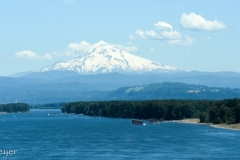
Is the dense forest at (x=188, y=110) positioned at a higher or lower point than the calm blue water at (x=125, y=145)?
higher

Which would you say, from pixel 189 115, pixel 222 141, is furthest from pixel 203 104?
pixel 222 141

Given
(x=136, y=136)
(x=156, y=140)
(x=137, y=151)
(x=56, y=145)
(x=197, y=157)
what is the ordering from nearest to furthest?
(x=197, y=157) → (x=137, y=151) → (x=56, y=145) → (x=156, y=140) → (x=136, y=136)

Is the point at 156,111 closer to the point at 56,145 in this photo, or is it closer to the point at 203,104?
the point at 203,104

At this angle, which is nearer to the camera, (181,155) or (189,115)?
(181,155)

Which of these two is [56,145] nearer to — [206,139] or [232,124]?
[206,139]

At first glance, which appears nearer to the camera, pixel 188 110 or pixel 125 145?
pixel 125 145

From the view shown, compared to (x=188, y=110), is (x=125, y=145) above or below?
below

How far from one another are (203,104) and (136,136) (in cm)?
6965

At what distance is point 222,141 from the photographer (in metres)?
103

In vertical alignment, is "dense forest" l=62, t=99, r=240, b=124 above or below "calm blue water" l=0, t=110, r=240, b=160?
above

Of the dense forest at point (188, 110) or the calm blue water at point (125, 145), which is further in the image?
the dense forest at point (188, 110)

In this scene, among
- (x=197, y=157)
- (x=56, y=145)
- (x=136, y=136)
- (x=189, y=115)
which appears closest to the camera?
(x=197, y=157)

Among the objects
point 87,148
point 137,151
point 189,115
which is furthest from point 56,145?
point 189,115

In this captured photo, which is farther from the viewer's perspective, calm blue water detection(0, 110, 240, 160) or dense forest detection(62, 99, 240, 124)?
dense forest detection(62, 99, 240, 124)
